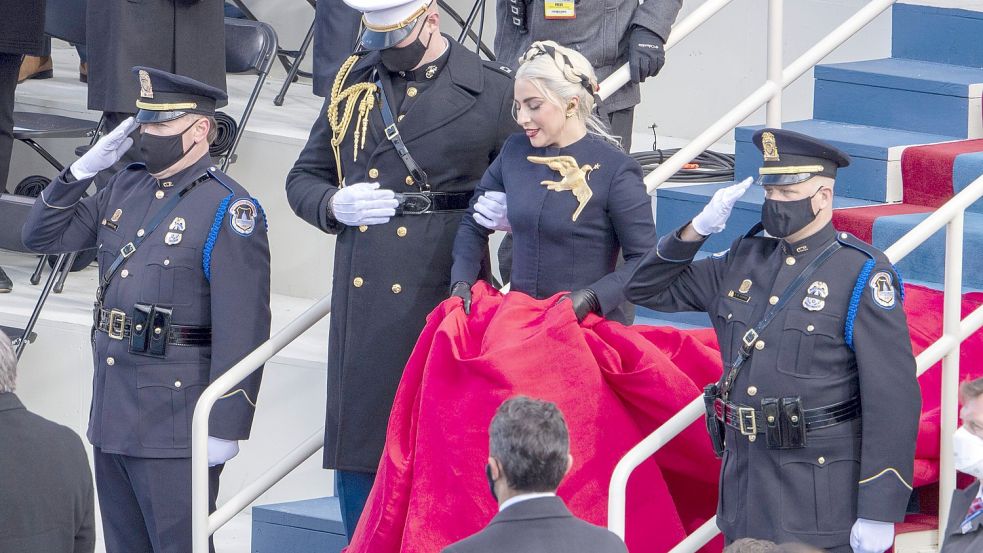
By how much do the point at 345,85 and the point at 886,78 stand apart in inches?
71.9

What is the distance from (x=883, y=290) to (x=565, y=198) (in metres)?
0.78

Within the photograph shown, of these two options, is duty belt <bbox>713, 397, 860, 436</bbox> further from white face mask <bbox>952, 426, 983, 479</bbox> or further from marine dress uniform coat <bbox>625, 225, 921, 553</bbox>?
white face mask <bbox>952, 426, 983, 479</bbox>

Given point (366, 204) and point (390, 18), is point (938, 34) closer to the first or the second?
point (390, 18)

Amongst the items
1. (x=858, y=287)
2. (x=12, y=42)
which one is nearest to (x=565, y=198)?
(x=858, y=287)

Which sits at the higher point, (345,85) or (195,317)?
(345,85)

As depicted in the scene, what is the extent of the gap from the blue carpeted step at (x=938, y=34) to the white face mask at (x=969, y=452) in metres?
2.29

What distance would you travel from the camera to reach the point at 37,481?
11.4 ft

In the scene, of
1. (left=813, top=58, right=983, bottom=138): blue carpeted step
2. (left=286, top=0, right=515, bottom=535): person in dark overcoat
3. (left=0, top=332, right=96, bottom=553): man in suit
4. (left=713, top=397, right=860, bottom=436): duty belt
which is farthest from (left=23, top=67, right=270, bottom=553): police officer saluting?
(left=813, top=58, right=983, bottom=138): blue carpeted step

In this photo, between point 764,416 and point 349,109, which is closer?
point 764,416

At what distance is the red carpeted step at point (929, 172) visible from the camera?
189 inches

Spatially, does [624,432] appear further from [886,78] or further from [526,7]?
[886,78]

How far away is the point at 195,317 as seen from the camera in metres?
4.45

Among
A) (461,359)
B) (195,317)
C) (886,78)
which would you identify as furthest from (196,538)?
(886,78)

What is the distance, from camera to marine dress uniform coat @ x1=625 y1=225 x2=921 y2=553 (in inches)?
140
